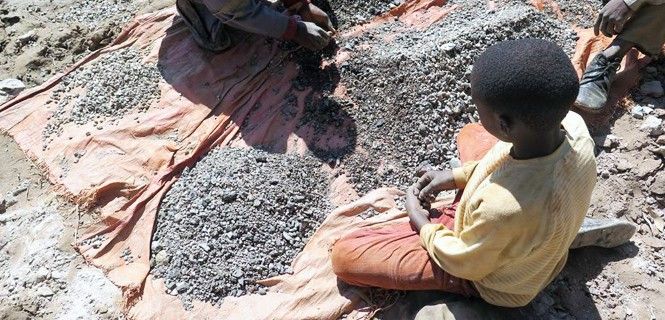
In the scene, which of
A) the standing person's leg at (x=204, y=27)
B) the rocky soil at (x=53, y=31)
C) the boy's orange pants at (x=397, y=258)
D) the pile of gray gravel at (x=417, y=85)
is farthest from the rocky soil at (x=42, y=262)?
the pile of gray gravel at (x=417, y=85)

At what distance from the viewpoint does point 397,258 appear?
90.1 inches

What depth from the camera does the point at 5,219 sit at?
10.1 feet

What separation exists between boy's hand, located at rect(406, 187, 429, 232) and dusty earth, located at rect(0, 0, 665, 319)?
1.02 ft

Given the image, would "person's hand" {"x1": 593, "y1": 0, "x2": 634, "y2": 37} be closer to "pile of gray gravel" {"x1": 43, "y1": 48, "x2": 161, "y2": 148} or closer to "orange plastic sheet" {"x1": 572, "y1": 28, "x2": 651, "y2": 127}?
"orange plastic sheet" {"x1": 572, "y1": 28, "x2": 651, "y2": 127}

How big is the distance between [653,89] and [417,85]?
121 centimetres

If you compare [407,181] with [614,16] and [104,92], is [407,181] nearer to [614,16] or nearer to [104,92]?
[614,16]

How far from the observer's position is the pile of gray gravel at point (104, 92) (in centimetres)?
339

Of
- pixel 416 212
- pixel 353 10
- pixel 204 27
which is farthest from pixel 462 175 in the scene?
pixel 204 27

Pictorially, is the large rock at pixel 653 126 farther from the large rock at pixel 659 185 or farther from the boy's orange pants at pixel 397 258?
→ the boy's orange pants at pixel 397 258

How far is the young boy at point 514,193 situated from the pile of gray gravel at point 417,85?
2.09 ft

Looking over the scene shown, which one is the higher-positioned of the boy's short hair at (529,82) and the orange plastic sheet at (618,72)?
the boy's short hair at (529,82)

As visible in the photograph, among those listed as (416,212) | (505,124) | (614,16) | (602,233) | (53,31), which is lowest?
(602,233)

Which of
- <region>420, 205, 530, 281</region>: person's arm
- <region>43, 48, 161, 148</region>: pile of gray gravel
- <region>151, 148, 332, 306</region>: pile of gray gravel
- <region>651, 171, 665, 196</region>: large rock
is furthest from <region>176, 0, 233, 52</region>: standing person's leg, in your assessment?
<region>651, 171, 665, 196</region>: large rock

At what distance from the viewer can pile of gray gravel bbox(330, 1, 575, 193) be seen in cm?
294
